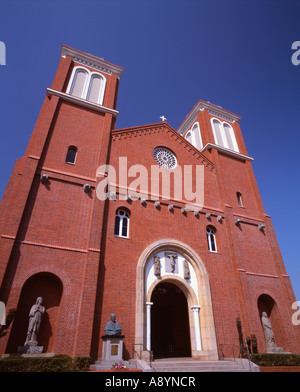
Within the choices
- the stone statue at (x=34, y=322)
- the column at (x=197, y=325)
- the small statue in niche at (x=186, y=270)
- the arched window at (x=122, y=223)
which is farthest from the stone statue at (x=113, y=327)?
the small statue in niche at (x=186, y=270)

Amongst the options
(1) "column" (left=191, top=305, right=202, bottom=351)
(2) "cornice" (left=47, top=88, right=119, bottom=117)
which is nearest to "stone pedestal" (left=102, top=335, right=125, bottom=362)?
(1) "column" (left=191, top=305, right=202, bottom=351)

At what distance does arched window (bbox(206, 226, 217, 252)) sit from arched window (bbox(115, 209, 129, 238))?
5.64m

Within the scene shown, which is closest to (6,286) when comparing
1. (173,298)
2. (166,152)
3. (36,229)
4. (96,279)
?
(36,229)

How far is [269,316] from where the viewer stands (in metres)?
16.2

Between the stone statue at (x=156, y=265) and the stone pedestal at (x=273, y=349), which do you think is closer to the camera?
the stone statue at (x=156, y=265)

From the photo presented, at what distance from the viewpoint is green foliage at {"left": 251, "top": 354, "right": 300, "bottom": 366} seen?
39.8ft

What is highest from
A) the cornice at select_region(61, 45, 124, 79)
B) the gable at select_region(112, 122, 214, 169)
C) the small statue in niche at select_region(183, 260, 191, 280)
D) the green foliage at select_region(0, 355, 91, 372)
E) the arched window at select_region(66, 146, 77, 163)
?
the cornice at select_region(61, 45, 124, 79)

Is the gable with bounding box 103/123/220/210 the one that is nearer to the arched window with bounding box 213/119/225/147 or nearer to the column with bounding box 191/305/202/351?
the arched window with bounding box 213/119/225/147

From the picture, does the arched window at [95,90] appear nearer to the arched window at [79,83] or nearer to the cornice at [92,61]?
the arched window at [79,83]

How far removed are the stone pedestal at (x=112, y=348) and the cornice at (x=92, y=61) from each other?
62.5ft

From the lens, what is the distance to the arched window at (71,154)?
604 inches

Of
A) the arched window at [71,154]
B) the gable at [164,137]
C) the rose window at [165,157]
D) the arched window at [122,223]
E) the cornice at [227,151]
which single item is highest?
the cornice at [227,151]
